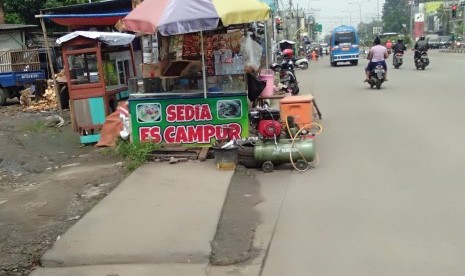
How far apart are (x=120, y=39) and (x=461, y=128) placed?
665 centimetres

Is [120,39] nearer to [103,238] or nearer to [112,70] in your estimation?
[112,70]

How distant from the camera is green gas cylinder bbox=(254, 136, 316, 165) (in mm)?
7559

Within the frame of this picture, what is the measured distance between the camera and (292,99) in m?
9.20

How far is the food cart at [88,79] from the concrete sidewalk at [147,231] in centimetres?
348

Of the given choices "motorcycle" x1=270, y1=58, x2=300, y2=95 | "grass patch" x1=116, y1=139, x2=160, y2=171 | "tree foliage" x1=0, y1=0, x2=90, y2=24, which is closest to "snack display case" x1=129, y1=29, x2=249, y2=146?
"grass patch" x1=116, y1=139, x2=160, y2=171

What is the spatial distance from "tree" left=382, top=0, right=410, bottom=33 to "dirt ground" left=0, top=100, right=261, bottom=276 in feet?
392

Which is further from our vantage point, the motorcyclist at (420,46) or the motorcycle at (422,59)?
the motorcycle at (422,59)

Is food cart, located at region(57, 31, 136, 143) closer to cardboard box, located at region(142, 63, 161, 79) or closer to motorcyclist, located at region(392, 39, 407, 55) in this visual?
cardboard box, located at region(142, 63, 161, 79)

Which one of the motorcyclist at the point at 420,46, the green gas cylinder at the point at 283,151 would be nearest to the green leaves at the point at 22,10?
the motorcyclist at the point at 420,46

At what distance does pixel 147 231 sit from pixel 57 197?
6.71 feet

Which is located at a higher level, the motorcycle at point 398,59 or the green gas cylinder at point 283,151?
the green gas cylinder at point 283,151

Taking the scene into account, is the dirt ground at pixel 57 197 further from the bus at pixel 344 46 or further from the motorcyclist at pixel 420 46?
the bus at pixel 344 46

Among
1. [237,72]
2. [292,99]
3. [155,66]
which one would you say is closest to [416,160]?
[292,99]

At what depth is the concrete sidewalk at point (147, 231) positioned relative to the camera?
4.46m
